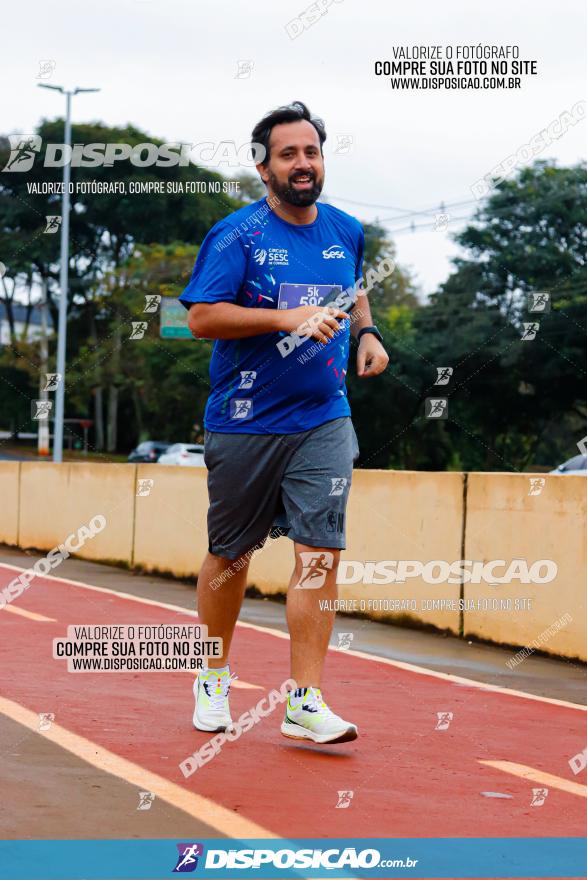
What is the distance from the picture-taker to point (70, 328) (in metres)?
58.9

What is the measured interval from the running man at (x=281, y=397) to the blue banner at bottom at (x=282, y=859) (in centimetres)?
135

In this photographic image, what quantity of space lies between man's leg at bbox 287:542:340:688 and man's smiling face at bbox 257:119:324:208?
46.0 inches

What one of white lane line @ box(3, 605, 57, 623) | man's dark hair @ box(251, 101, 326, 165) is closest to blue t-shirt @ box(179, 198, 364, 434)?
man's dark hair @ box(251, 101, 326, 165)

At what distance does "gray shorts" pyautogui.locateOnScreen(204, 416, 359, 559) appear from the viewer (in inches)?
200

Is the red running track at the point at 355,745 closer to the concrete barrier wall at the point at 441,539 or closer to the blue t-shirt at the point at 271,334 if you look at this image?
the blue t-shirt at the point at 271,334

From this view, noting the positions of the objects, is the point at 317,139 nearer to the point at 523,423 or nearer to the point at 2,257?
the point at 523,423

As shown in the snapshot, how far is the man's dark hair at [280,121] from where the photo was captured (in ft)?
17.3

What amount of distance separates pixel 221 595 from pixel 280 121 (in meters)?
1.61

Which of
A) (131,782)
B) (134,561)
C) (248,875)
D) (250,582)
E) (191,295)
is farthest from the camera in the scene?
(134,561)

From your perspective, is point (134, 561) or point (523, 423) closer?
point (134, 561)

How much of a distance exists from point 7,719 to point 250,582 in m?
6.38

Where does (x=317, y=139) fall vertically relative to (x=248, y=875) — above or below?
above

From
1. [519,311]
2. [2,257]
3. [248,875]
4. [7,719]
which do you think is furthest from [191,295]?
[2,257]

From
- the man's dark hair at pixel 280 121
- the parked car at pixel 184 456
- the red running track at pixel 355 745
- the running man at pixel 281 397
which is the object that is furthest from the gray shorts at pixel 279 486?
the parked car at pixel 184 456
